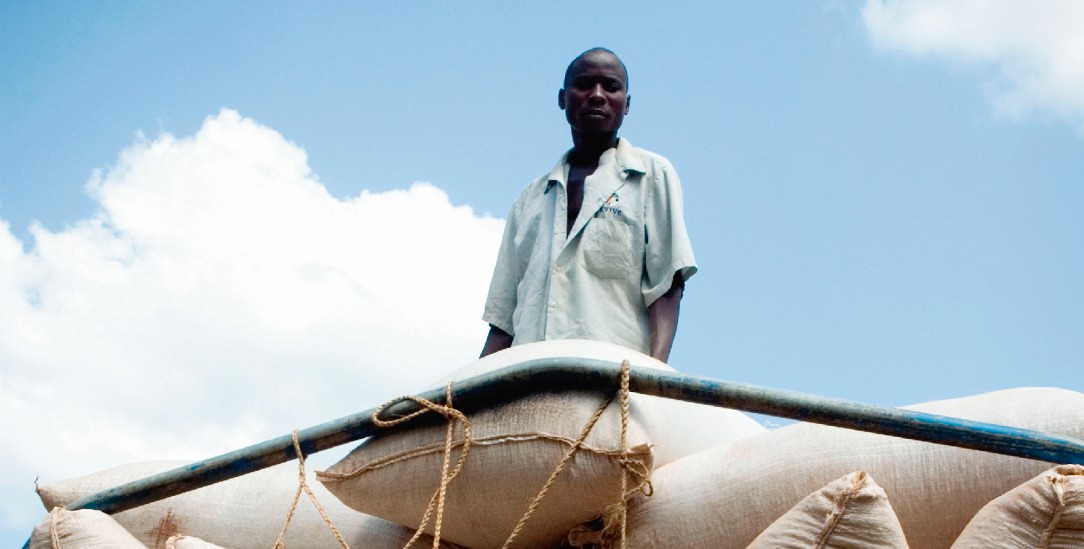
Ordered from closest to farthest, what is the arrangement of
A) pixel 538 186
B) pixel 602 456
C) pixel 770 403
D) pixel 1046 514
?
pixel 1046 514 < pixel 770 403 < pixel 602 456 < pixel 538 186

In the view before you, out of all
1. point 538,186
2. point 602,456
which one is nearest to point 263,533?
point 602,456

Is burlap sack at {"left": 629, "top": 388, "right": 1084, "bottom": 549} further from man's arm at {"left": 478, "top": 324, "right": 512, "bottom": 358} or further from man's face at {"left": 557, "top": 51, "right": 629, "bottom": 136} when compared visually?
man's face at {"left": 557, "top": 51, "right": 629, "bottom": 136}

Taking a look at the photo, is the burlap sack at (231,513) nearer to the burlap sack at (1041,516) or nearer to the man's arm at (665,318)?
the burlap sack at (1041,516)

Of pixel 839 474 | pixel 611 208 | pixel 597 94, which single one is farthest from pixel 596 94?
pixel 839 474

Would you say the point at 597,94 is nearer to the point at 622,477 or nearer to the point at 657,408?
the point at 657,408

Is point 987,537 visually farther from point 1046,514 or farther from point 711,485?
point 711,485

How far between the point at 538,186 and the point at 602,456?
5.52 feet

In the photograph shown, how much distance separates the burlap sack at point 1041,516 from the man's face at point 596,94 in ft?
6.24

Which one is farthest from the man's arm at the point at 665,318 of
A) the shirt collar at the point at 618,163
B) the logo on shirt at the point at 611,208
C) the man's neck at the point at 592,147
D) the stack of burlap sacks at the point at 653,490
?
the stack of burlap sacks at the point at 653,490

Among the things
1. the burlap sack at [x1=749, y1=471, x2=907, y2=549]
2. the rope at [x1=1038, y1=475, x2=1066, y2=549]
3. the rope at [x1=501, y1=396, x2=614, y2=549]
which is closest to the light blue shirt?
→ the rope at [x1=501, y1=396, x2=614, y2=549]

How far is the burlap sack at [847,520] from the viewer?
1171mm

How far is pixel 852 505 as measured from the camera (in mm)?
1177

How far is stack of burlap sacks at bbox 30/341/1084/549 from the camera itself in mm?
1185

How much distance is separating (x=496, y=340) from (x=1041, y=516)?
1.92 m
